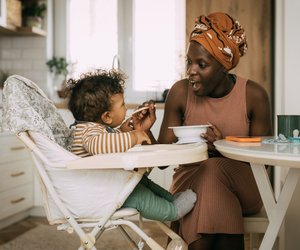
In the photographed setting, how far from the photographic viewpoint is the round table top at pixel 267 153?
3.74ft

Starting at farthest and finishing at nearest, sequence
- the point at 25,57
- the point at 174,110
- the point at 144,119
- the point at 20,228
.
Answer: the point at 25,57 < the point at 20,228 < the point at 174,110 < the point at 144,119

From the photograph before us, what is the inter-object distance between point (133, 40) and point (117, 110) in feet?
8.48

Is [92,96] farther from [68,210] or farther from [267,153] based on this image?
[267,153]

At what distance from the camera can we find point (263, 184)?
157 cm

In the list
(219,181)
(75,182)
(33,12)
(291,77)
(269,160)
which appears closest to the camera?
(269,160)

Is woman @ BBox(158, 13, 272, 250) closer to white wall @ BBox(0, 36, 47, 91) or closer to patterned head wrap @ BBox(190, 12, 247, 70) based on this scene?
patterned head wrap @ BBox(190, 12, 247, 70)

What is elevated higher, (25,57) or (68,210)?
(25,57)

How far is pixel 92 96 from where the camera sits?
1745 mm

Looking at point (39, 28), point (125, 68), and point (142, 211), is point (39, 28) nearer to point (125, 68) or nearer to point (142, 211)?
point (125, 68)

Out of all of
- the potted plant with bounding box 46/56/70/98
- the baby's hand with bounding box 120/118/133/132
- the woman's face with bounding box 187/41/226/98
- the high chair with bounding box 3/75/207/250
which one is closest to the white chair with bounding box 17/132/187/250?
the high chair with bounding box 3/75/207/250

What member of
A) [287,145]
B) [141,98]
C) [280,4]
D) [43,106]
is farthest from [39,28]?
A: [287,145]

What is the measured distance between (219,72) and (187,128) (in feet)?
1.40

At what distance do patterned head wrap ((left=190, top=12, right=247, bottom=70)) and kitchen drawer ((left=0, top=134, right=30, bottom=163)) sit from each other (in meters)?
1.95

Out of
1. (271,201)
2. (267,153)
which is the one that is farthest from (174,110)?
(267,153)
